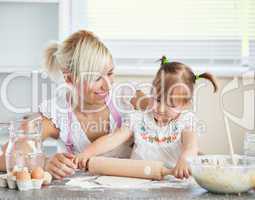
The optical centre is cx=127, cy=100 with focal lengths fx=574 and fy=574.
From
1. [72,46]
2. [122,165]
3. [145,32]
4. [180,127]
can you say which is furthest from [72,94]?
[145,32]

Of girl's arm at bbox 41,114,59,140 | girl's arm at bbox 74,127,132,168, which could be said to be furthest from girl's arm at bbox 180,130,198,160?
girl's arm at bbox 41,114,59,140

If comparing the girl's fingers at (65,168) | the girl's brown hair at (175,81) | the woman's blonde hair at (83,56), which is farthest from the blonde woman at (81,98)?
the girl's fingers at (65,168)

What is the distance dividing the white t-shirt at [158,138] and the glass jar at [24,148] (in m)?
0.50

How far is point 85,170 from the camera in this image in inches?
72.3

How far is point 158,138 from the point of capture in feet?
6.86

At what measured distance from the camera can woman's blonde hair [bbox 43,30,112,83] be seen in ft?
7.18

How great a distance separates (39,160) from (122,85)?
4.21 ft

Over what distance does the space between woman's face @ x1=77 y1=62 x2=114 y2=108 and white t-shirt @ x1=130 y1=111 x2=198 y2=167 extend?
0.56 feet

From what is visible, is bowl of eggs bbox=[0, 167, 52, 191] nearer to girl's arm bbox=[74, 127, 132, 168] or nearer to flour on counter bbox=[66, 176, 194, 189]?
flour on counter bbox=[66, 176, 194, 189]

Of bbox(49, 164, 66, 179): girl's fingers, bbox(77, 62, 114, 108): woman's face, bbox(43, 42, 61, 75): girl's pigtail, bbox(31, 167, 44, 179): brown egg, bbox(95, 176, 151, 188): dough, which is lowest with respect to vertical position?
bbox(95, 176, 151, 188): dough

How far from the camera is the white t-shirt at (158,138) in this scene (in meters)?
2.07

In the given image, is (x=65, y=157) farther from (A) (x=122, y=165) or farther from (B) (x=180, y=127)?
(B) (x=180, y=127)

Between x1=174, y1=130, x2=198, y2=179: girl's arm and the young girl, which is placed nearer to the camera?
x1=174, y1=130, x2=198, y2=179: girl's arm

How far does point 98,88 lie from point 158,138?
0.32 m
